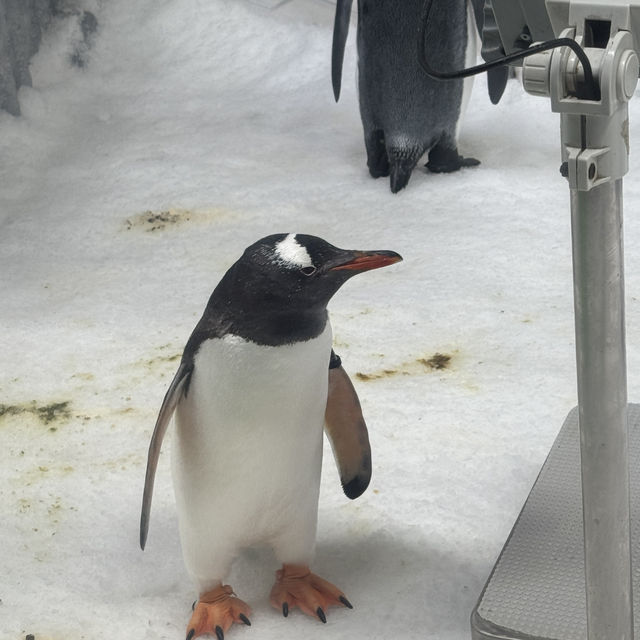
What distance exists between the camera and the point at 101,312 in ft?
6.57

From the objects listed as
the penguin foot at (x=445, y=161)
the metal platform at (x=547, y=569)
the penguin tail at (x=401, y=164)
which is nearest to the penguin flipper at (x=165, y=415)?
the metal platform at (x=547, y=569)

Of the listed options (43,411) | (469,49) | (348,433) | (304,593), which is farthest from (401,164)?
(304,593)

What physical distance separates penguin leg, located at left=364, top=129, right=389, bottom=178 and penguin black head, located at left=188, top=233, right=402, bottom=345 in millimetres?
1489

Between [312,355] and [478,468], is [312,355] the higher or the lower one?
the higher one

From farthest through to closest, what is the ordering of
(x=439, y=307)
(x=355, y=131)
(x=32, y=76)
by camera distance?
(x=32, y=76), (x=355, y=131), (x=439, y=307)

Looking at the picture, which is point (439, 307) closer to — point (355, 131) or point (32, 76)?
point (355, 131)

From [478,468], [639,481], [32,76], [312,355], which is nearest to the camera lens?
[312,355]

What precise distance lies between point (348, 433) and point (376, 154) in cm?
142

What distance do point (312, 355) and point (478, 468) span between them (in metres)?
0.49

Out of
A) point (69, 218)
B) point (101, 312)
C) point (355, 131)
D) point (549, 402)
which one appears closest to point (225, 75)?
point (355, 131)

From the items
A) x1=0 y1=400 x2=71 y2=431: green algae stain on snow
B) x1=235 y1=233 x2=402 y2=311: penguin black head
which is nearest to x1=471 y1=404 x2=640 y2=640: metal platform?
x1=235 y1=233 x2=402 y2=311: penguin black head

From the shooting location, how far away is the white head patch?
1049mm

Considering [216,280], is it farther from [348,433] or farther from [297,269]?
[297,269]

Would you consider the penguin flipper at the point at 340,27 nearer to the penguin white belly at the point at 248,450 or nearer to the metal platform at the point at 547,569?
the metal platform at the point at 547,569
